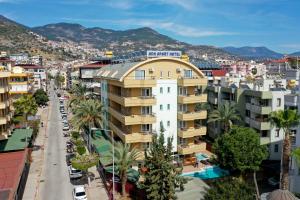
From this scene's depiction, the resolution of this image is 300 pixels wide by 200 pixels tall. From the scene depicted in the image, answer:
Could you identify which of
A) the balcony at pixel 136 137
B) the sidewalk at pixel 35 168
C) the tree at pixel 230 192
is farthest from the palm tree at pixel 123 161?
the sidewalk at pixel 35 168

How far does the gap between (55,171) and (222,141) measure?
2787 cm

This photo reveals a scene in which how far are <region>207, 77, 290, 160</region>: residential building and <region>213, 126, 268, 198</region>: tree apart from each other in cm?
1098

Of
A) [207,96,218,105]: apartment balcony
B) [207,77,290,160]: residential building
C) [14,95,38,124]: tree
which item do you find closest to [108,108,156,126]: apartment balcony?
[207,77,290,160]: residential building

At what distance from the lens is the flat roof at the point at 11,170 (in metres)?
38.7

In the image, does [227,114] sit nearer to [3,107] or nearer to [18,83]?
[3,107]

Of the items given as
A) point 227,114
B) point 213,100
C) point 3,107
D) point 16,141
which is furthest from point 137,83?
point 213,100

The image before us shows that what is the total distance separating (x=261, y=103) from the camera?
6125 centimetres

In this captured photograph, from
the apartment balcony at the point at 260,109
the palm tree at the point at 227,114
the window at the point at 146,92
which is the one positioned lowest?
the palm tree at the point at 227,114

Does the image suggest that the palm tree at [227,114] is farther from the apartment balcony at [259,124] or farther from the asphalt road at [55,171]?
the asphalt road at [55,171]

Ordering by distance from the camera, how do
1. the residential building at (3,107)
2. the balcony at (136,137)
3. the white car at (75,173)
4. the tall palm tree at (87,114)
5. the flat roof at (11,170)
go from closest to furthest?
the flat roof at (11,170) → the white car at (75,173) → the residential building at (3,107) → the balcony at (136,137) → the tall palm tree at (87,114)

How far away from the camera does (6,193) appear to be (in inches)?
1439

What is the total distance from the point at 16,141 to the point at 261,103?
144 ft

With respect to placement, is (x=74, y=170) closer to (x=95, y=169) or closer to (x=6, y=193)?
(x=95, y=169)

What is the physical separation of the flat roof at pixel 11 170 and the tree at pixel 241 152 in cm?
2831
